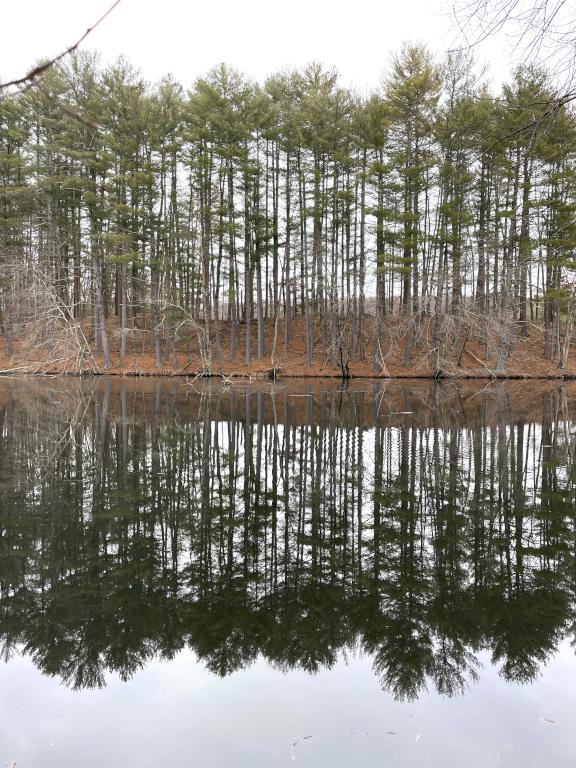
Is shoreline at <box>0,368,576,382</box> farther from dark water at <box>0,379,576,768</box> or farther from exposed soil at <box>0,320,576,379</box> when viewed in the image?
dark water at <box>0,379,576,768</box>

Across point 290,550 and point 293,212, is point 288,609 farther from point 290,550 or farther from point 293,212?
point 293,212

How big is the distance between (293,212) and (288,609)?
98.0 ft

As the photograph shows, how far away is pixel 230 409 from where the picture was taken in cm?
1575

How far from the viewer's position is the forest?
2759 centimetres

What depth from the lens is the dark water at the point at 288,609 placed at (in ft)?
9.48

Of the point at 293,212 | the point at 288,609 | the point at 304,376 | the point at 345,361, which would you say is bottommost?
the point at 288,609

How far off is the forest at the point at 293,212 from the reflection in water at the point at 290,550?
57.0ft

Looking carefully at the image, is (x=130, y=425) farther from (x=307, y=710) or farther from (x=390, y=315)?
(x=390, y=315)

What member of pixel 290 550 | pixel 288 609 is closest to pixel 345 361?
pixel 290 550

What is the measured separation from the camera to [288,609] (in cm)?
415

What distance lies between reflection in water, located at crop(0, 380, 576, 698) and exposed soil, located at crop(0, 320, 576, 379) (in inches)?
680

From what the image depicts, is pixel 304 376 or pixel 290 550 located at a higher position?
pixel 304 376

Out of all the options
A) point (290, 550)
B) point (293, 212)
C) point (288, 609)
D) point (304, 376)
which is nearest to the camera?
point (288, 609)

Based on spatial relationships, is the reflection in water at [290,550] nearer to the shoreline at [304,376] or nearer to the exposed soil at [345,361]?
the shoreline at [304,376]
